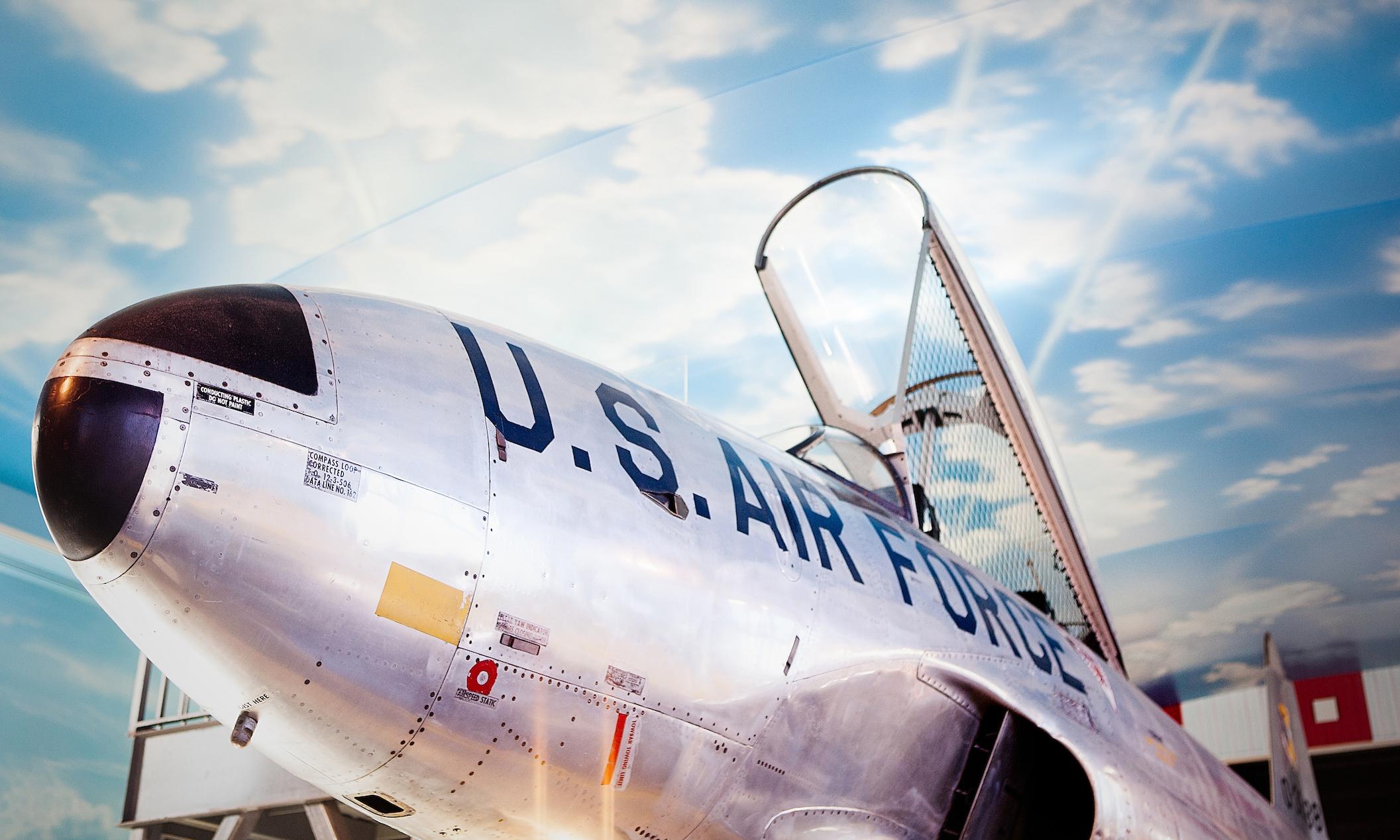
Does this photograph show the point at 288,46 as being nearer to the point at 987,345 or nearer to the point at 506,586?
the point at 987,345

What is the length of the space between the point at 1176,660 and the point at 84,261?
1853 centimetres

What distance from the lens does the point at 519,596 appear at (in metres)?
2.92

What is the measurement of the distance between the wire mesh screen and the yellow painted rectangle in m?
3.73

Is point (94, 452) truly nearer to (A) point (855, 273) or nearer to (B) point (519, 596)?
(B) point (519, 596)

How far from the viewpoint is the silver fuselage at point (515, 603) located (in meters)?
2.62

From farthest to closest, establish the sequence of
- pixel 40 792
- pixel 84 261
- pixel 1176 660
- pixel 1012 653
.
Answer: pixel 1176 660 → pixel 40 792 → pixel 84 261 → pixel 1012 653

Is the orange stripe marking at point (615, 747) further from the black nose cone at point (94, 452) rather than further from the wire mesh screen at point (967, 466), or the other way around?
the wire mesh screen at point (967, 466)

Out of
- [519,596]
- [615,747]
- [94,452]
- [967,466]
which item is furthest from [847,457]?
[94,452]

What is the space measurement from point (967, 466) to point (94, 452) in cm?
570

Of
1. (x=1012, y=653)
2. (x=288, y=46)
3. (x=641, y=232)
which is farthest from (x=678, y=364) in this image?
(x=1012, y=653)

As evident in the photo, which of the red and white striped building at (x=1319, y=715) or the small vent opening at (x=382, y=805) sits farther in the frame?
the red and white striped building at (x=1319, y=715)

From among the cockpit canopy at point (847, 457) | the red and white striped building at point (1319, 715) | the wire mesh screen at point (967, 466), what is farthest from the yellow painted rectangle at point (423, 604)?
the red and white striped building at point (1319, 715)

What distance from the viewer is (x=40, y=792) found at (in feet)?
50.8

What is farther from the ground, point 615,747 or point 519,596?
point 519,596
